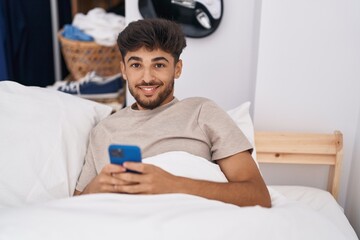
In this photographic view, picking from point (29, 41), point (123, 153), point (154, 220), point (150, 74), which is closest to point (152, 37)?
point (150, 74)

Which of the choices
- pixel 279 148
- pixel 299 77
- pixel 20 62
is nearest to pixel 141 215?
pixel 279 148

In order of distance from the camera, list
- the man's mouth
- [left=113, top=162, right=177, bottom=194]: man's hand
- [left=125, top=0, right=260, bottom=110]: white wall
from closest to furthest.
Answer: [left=113, top=162, right=177, bottom=194]: man's hand < the man's mouth < [left=125, top=0, right=260, bottom=110]: white wall

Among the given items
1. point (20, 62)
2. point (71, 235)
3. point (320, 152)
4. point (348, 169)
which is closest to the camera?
point (71, 235)

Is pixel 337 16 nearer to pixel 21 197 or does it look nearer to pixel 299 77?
pixel 299 77

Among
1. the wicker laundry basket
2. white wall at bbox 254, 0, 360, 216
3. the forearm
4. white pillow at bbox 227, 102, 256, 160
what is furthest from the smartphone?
the wicker laundry basket

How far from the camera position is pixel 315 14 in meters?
1.29

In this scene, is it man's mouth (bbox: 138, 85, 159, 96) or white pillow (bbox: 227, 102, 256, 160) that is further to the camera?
white pillow (bbox: 227, 102, 256, 160)

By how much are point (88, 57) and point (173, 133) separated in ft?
2.89

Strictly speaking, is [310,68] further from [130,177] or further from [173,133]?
[130,177]

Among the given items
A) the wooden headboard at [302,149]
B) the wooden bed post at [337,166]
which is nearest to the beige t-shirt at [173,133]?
the wooden headboard at [302,149]

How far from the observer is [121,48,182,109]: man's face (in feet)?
3.35

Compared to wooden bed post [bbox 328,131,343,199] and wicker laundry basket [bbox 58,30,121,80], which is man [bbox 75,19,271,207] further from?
wicker laundry basket [bbox 58,30,121,80]

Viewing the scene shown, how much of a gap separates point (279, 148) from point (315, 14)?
441 mm

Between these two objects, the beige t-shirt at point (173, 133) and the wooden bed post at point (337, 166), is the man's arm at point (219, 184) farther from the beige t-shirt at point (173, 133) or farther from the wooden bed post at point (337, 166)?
the wooden bed post at point (337, 166)
